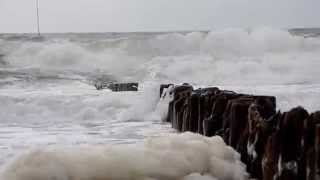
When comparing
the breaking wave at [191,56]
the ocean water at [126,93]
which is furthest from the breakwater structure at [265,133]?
the breaking wave at [191,56]

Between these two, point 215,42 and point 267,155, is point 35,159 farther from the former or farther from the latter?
point 215,42

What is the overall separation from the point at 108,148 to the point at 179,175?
0.44 m

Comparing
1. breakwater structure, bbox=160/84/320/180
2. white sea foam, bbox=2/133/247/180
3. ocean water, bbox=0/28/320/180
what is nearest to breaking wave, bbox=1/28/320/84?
ocean water, bbox=0/28/320/180

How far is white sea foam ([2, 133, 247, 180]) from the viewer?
3.06 m

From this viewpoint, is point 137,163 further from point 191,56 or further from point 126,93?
point 191,56

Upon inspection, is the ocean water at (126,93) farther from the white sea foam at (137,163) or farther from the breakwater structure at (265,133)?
the breakwater structure at (265,133)

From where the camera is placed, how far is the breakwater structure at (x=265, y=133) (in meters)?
2.82

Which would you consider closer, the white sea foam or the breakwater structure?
the breakwater structure

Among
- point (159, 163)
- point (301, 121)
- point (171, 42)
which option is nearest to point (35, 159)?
point (159, 163)

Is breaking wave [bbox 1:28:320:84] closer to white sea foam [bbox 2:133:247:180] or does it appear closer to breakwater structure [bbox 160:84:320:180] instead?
breakwater structure [bbox 160:84:320:180]

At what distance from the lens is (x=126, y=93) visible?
1118 centimetres

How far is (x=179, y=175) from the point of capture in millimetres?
3232

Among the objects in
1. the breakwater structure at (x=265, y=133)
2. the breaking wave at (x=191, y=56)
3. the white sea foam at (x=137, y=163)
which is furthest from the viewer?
the breaking wave at (x=191, y=56)

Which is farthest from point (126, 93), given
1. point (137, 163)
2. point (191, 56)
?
point (191, 56)
